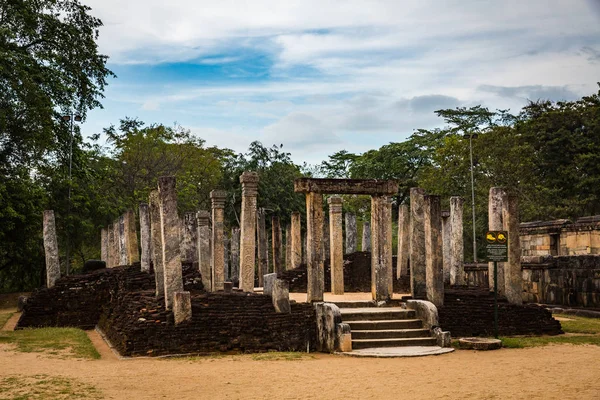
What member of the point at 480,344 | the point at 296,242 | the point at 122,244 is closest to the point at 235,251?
the point at 296,242

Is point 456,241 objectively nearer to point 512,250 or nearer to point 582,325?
point 512,250

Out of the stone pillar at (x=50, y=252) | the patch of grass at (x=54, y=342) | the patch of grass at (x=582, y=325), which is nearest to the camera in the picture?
the patch of grass at (x=54, y=342)

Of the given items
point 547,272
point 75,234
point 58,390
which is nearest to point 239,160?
point 75,234

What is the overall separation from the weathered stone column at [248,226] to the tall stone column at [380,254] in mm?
2747

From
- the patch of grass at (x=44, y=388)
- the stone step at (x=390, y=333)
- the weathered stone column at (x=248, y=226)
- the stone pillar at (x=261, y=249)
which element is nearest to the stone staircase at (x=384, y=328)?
the stone step at (x=390, y=333)

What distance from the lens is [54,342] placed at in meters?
16.2

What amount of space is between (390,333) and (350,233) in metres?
13.6

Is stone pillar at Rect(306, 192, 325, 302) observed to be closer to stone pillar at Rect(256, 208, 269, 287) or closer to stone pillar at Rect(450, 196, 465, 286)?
stone pillar at Rect(450, 196, 465, 286)

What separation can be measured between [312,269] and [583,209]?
75.8 ft

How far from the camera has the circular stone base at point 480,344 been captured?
13.9 metres

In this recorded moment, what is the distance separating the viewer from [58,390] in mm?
10336

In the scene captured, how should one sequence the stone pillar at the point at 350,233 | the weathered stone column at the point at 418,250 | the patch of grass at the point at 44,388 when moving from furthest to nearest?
the stone pillar at the point at 350,233 → the weathered stone column at the point at 418,250 → the patch of grass at the point at 44,388

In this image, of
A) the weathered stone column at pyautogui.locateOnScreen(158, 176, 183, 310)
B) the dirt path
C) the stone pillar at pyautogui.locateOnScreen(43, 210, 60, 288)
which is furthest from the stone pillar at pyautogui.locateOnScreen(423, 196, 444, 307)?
the stone pillar at pyautogui.locateOnScreen(43, 210, 60, 288)

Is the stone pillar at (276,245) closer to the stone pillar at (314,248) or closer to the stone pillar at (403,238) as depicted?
the stone pillar at (403,238)
